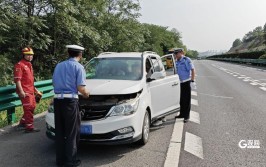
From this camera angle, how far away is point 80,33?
14562mm

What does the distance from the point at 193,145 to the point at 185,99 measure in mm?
2542

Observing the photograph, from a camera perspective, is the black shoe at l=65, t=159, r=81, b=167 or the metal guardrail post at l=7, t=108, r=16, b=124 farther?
the metal guardrail post at l=7, t=108, r=16, b=124

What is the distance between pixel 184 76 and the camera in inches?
335

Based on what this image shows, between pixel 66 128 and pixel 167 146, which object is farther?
pixel 167 146

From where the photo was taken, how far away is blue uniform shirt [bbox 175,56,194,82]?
8469 mm

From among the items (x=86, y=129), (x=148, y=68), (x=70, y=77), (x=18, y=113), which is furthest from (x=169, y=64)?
(x=18, y=113)

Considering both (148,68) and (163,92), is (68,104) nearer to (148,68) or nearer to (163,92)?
(148,68)

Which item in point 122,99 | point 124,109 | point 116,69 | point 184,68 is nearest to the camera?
point 124,109

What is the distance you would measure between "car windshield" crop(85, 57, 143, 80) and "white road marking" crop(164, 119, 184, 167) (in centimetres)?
141

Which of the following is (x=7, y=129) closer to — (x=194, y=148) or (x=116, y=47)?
(x=194, y=148)

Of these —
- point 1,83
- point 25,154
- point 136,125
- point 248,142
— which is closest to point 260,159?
point 248,142

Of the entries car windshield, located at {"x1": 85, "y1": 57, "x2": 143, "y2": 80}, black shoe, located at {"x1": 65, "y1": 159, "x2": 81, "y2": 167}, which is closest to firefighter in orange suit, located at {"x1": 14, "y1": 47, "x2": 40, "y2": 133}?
car windshield, located at {"x1": 85, "y1": 57, "x2": 143, "y2": 80}

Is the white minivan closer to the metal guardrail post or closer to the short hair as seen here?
the short hair

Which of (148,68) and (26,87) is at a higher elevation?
(148,68)
